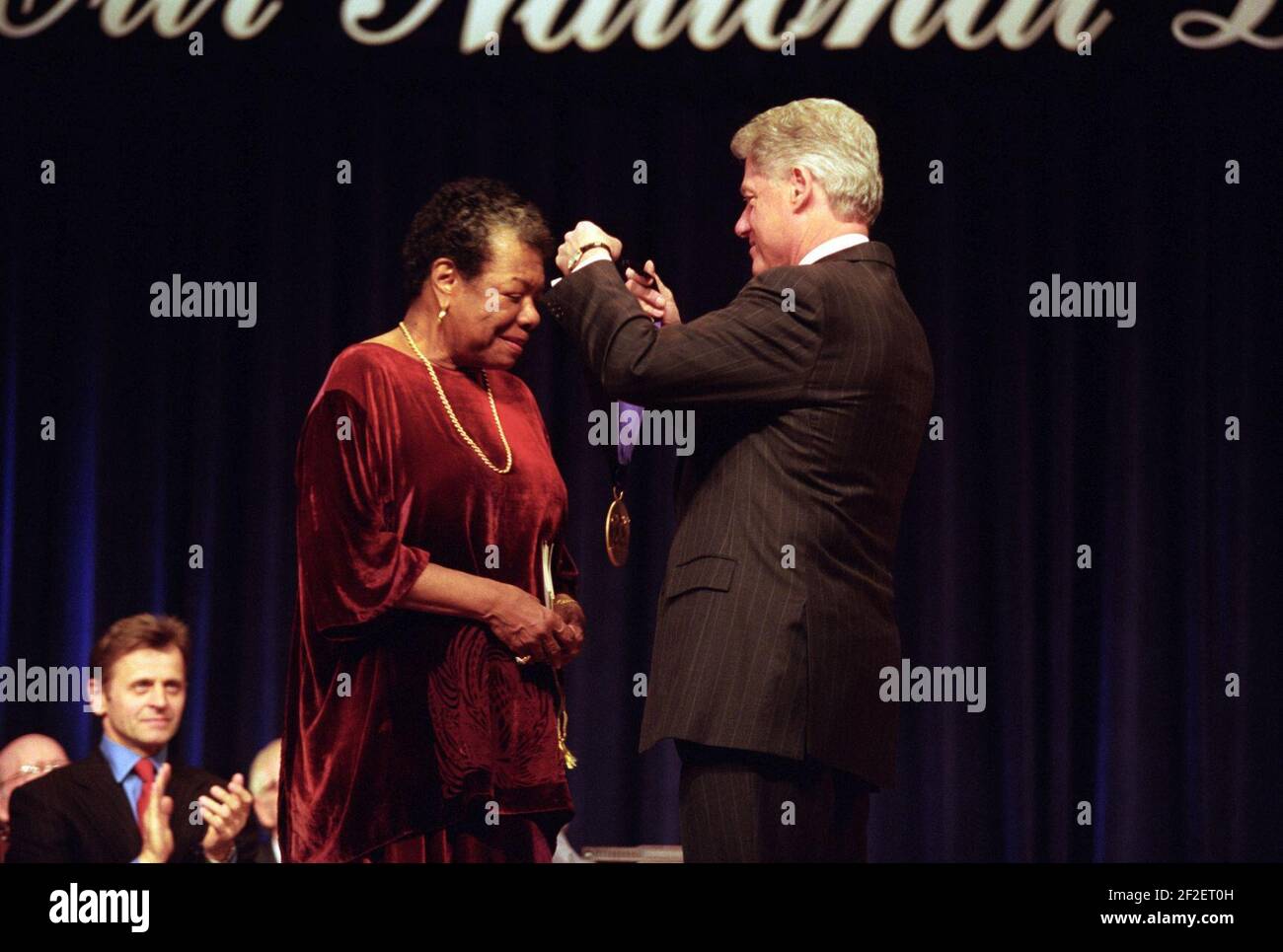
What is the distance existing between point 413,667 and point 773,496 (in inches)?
54.8

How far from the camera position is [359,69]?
13.9ft

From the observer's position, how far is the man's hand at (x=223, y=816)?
12.8 ft

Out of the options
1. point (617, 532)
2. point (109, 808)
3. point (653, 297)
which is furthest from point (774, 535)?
point (109, 808)

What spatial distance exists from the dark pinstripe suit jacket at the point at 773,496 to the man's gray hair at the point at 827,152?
0.52 feet

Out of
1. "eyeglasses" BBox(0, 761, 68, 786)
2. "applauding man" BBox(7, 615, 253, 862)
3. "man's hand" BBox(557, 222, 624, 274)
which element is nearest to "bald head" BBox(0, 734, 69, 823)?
"eyeglasses" BBox(0, 761, 68, 786)

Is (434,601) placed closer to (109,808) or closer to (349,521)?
(349,521)

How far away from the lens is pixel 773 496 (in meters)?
2.43

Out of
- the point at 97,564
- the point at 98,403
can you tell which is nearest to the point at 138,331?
the point at 98,403

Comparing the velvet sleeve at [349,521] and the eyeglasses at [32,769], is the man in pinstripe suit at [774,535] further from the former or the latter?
the eyeglasses at [32,769]

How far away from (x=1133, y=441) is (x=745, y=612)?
2303mm

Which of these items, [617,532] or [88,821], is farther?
[88,821]

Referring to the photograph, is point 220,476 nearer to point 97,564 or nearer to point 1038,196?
point 97,564

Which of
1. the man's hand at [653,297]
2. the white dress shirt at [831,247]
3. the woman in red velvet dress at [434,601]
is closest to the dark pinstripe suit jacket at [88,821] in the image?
the woman in red velvet dress at [434,601]
